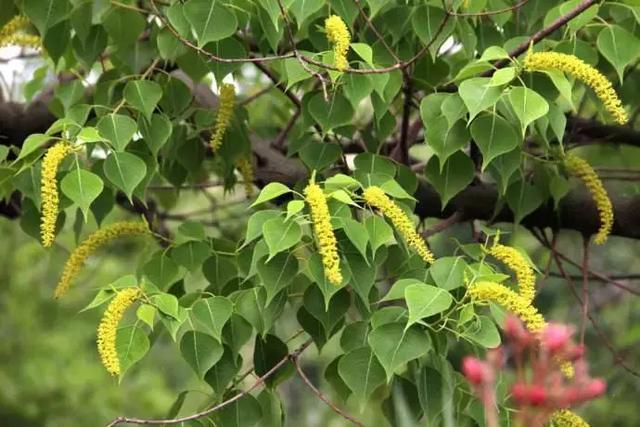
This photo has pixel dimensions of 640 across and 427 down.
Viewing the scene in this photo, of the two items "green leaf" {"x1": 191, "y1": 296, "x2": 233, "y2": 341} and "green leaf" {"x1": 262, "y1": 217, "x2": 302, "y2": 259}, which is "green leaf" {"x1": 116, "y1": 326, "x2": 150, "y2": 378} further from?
"green leaf" {"x1": 262, "y1": 217, "x2": 302, "y2": 259}

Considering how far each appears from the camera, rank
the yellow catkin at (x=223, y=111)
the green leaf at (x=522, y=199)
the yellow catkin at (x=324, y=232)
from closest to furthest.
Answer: the yellow catkin at (x=324, y=232) → the yellow catkin at (x=223, y=111) → the green leaf at (x=522, y=199)

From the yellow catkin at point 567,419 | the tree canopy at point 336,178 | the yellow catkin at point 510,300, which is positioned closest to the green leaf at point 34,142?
the tree canopy at point 336,178

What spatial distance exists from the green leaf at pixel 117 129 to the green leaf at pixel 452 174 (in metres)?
0.53

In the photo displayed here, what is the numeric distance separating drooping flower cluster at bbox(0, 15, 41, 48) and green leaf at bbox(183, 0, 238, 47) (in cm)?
51

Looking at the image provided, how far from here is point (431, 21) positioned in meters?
2.35

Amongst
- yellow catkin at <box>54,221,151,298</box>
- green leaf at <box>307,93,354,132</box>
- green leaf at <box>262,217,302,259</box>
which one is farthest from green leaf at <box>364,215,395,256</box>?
yellow catkin at <box>54,221,151,298</box>

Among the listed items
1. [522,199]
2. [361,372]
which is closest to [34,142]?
[361,372]

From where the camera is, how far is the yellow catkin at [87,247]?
91.6 inches

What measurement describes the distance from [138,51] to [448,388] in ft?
3.14

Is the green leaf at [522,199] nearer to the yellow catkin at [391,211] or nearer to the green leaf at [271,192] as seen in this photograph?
the yellow catkin at [391,211]

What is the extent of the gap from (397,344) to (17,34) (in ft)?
4.24

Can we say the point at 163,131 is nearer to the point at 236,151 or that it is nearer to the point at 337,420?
the point at 236,151

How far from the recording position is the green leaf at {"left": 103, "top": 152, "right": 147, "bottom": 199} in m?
2.20

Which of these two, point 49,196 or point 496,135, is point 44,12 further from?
point 496,135
